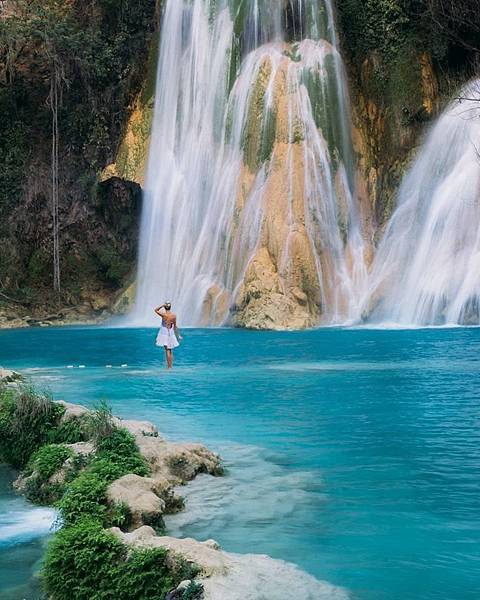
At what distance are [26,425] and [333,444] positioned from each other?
346 centimetres

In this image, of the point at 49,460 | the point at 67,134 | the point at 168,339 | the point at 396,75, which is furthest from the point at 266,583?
the point at 67,134

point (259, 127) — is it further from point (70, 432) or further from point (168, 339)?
point (70, 432)

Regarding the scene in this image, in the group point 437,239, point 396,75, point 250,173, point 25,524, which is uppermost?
point 396,75

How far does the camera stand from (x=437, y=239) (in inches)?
1011

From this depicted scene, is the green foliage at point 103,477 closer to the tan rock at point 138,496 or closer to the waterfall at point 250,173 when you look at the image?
the tan rock at point 138,496

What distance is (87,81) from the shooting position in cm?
3631

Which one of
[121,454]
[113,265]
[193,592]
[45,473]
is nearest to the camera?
[193,592]

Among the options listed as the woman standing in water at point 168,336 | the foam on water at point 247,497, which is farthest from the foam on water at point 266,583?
the woman standing in water at point 168,336

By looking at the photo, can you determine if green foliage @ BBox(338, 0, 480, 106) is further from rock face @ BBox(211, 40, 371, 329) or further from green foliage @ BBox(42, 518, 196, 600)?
green foliage @ BBox(42, 518, 196, 600)

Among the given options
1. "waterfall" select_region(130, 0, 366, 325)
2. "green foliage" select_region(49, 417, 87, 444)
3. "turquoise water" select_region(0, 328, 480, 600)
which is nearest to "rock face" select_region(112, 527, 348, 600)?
"turquoise water" select_region(0, 328, 480, 600)

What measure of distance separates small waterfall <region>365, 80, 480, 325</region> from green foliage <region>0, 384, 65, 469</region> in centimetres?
1616

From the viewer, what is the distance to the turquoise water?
5.49 meters

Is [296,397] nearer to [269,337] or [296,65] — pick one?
[269,337]

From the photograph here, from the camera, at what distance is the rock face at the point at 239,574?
4570 mm
